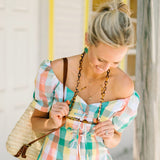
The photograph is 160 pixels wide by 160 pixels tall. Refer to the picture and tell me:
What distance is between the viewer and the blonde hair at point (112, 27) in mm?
1567

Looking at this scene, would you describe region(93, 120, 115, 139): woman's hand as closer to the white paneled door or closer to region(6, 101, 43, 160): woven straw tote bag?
region(6, 101, 43, 160): woven straw tote bag

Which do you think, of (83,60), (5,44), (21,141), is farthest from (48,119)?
(5,44)

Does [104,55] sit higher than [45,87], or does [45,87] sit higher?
[104,55]

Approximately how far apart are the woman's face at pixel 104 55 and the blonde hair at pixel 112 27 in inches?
1.2

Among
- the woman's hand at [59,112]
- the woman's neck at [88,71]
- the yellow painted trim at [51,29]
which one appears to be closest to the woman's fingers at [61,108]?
the woman's hand at [59,112]

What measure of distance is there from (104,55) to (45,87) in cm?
→ 39

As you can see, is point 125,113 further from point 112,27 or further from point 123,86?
point 112,27

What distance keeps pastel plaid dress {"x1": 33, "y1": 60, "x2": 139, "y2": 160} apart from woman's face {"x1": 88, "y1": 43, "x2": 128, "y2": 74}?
0.79 feet

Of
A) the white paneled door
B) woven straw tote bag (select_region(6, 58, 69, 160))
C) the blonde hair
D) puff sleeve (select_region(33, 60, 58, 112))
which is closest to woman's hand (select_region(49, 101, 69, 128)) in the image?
puff sleeve (select_region(33, 60, 58, 112))

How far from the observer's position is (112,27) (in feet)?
5.12

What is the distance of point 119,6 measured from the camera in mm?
1662

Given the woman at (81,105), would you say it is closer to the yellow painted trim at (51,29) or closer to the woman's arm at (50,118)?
the woman's arm at (50,118)

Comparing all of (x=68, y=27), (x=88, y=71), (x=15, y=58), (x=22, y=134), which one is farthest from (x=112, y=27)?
(x=68, y=27)

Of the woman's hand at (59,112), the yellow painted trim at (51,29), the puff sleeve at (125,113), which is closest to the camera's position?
the woman's hand at (59,112)
